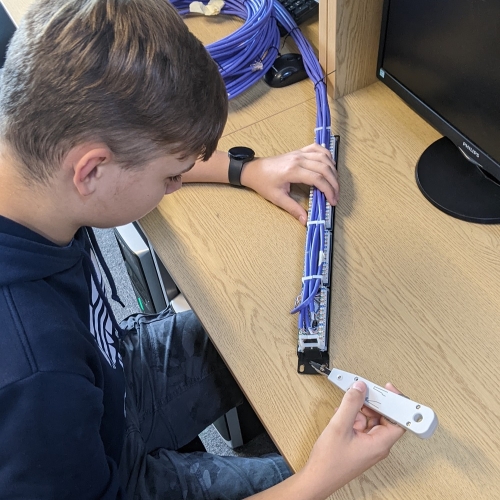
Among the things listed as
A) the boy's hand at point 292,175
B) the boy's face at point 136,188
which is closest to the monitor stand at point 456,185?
the boy's hand at point 292,175

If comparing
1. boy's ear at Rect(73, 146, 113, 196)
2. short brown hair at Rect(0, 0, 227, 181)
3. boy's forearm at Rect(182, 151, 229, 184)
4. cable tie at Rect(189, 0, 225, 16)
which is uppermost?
short brown hair at Rect(0, 0, 227, 181)

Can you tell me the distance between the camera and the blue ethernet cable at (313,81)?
701mm

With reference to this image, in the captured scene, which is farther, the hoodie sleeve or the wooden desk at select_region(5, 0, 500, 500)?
the wooden desk at select_region(5, 0, 500, 500)

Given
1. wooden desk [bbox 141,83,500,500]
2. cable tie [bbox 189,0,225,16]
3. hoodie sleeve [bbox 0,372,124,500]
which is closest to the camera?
hoodie sleeve [bbox 0,372,124,500]

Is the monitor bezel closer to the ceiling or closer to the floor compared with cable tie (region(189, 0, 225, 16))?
closer to the floor

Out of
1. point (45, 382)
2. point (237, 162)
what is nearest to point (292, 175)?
point (237, 162)

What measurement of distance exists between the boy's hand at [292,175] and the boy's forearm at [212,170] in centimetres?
3

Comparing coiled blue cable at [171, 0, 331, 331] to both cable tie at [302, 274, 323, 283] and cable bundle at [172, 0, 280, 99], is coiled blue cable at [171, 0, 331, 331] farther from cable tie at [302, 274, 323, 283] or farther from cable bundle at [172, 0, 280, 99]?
cable tie at [302, 274, 323, 283]

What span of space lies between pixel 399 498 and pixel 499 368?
204mm

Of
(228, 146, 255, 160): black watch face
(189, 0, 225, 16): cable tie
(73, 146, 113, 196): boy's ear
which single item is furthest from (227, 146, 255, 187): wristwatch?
(189, 0, 225, 16): cable tie

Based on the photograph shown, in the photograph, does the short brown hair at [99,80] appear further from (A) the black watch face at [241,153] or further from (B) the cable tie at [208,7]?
(B) the cable tie at [208,7]

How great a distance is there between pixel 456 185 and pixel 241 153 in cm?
34

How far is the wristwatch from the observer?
0.88 metres

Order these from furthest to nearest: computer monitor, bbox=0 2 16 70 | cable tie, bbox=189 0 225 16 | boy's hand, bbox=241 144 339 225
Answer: computer monitor, bbox=0 2 16 70, cable tie, bbox=189 0 225 16, boy's hand, bbox=241 144 339 225
